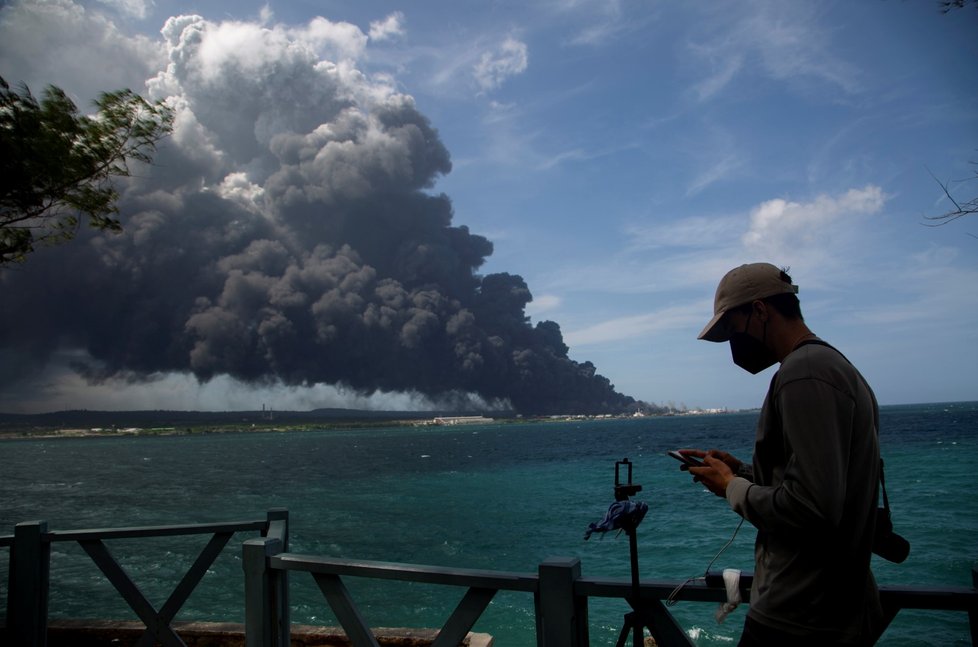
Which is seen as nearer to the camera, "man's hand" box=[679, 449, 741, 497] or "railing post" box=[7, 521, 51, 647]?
"man's hand" box=[679, 449, 741, 497]

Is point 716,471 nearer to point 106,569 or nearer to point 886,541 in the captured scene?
point 886,541

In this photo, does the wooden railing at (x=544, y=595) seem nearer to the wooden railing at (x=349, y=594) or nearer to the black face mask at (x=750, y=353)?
the wooden railing at (x=349, y=594)

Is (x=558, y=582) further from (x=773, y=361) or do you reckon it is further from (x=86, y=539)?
(x=86, y=539)

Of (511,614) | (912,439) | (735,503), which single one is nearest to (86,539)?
(735,503)

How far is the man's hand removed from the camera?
2.33 m

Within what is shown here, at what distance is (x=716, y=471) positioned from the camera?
2.38 metres

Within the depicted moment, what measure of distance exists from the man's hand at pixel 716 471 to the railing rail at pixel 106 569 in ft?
9.67

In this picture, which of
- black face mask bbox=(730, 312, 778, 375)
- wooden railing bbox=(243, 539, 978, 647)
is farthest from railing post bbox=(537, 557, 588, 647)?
black face mask bbox=(730, 312, 778, 375)

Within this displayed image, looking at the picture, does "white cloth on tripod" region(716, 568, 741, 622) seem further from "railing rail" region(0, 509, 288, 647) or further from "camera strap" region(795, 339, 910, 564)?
"railing rail" region(0, 509, 288, 647)

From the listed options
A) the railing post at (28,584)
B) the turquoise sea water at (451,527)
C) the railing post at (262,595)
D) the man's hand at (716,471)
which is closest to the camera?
the man's hand at (716,471)

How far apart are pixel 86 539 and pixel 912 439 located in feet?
327

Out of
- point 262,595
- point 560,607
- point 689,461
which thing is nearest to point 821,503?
point 689,461

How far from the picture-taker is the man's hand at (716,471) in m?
2.33

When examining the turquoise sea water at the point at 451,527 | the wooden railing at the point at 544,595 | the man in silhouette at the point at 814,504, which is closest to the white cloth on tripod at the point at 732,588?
the wooden railing at the point at 544,595
